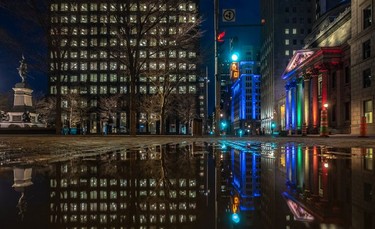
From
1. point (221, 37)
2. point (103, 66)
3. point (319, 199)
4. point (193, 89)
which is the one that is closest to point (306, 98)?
point (221, 37)

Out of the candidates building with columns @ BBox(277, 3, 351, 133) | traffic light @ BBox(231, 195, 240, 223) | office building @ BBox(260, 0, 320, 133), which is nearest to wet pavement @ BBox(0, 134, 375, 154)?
traffic light @ BBox(231, 195, 240, 223)

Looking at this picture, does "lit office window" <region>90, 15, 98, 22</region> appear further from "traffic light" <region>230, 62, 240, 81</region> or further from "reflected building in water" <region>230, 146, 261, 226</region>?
"reflected building in water" <region>230, 146, 261, 226</region>

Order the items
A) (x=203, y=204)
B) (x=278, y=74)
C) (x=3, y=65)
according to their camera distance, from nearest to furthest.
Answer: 1. (x=203, y=204)
2. (x=3, y=65)
3. (x=278, y=74)

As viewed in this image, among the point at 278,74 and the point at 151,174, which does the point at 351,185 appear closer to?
the point at 151,174

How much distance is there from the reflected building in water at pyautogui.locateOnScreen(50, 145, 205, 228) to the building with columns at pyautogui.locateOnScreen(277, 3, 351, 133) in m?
42.3

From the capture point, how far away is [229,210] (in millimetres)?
2059

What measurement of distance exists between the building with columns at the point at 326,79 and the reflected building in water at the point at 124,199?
139 ft

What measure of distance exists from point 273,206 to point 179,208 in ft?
1.92

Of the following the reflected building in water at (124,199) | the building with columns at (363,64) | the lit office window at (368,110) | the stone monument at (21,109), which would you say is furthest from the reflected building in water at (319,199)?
the stone monument at (21,109)

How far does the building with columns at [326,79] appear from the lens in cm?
5131

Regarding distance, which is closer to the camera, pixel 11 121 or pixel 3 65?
pixel 11 121

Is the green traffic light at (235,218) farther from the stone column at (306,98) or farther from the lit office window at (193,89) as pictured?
the lit office window at (193,89)

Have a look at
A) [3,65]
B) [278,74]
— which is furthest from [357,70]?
[278,74]

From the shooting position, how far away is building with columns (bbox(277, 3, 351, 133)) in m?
51.3
